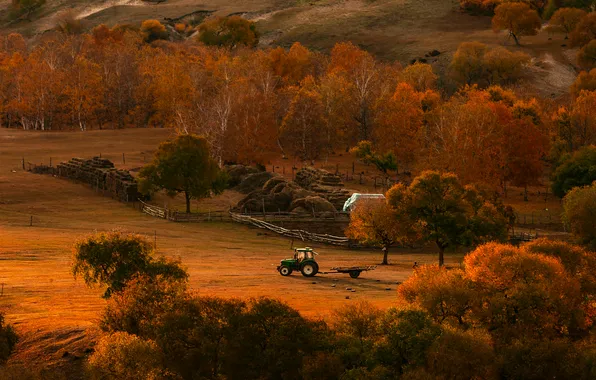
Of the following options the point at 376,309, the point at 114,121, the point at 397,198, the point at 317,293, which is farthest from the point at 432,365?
the point at 114,121

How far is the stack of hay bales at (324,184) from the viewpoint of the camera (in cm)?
11575

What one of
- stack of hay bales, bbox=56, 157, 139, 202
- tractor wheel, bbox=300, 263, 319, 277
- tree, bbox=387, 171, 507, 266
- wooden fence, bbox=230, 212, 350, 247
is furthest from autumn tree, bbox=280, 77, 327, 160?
tractor wheel, bbox=300, 263, 319, 277

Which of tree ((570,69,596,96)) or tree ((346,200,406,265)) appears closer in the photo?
tree ((346,200,406,265))

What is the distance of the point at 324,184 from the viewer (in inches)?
4934

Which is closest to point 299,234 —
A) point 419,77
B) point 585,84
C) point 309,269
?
point 309,269

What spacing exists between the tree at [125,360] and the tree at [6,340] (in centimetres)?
708

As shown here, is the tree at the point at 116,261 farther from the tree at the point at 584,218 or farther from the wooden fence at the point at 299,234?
the wooden fence at the point at 299,234

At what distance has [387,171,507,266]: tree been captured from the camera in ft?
269

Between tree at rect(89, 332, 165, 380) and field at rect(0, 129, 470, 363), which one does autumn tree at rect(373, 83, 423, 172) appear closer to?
field at rect(0, 129, 470, 363)

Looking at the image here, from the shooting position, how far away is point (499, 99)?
15888 cm

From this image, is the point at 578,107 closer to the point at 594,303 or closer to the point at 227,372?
the point at 594,303

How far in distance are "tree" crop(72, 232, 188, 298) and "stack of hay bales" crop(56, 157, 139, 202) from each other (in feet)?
193

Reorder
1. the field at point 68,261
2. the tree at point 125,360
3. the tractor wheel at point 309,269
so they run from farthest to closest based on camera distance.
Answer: the tractor wheel at point 309,269 → the field at point 68,261 → the tree at point 125,360

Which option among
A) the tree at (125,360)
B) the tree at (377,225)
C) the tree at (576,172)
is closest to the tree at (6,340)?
the tree at (125,360)
